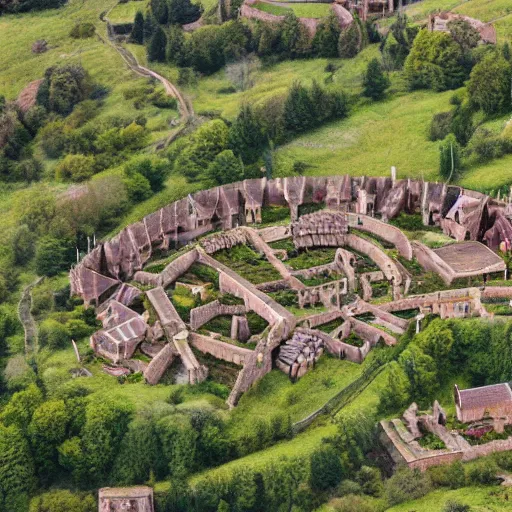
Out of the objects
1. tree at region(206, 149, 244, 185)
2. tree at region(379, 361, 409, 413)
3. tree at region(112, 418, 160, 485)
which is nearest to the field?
tree at region(206, 149, 244, 185)

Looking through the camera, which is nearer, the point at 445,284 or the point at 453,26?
the point at 445,284

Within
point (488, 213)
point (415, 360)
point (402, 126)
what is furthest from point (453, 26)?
point (415, 360)

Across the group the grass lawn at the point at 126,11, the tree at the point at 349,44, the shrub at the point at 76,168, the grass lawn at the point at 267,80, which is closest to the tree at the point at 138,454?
the shrub at the point at 76,168

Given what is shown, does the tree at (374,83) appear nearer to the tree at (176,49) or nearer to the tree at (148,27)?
the tree at (176,49)

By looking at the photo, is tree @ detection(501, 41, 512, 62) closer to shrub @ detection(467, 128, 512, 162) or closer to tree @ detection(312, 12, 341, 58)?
shrub @ detection(467, 128, 512, 162)

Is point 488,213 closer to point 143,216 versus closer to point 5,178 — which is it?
point 143,216

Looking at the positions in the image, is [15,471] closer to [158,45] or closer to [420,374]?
[420,374]

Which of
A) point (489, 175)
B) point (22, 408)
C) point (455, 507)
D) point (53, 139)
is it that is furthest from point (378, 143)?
point (455, 507)
